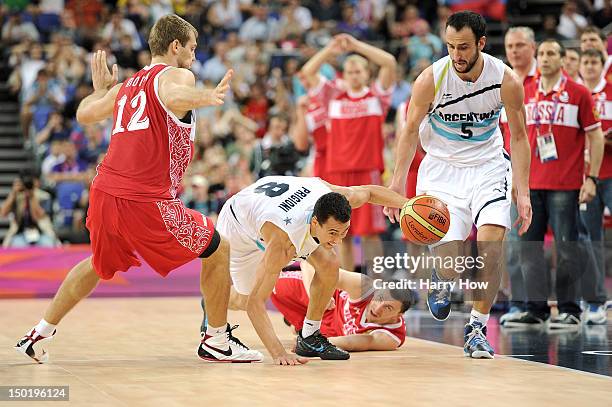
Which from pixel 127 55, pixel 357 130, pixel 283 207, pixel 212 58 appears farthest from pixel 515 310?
pixel 212 58

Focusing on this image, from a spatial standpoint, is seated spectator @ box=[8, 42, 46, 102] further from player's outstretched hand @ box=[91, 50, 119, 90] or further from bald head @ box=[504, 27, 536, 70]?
player's outstretched hand @ box=[91, 50, 119, 90]

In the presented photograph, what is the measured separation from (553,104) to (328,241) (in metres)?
→ 3.67

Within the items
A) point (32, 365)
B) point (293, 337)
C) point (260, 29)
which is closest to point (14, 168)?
point (260, 29)

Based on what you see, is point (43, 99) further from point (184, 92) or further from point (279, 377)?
point (279, 377)

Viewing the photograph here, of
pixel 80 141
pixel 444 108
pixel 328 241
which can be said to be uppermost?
pixel 80 141

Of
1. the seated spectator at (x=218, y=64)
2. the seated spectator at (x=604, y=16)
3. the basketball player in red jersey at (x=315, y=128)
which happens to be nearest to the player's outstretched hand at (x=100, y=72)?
the basketball player in red jersey at (x=315, y=128)

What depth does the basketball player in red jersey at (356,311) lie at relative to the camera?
799 cm

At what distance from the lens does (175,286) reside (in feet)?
45.6

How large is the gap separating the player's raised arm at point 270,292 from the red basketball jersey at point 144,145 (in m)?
0.77

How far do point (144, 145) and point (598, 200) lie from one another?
515 cm

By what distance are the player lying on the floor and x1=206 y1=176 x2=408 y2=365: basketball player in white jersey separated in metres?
0.50

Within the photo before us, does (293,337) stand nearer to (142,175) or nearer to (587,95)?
(142,175)

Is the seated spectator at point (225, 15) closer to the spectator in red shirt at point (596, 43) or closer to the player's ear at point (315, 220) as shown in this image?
the spectator in red shirt at point (596, 43)

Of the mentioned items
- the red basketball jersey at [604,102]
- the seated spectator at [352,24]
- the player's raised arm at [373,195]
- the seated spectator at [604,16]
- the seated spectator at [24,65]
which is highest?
the seated spectator at [352,24]
